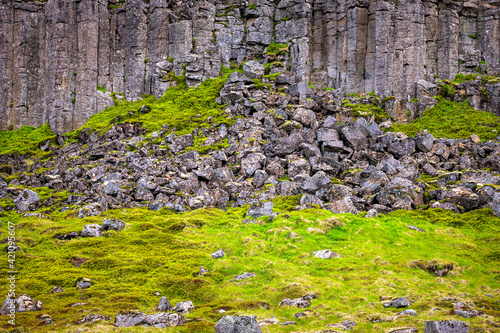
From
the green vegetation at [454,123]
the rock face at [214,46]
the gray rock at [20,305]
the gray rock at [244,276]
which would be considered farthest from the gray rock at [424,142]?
the gray rock at [20,305]

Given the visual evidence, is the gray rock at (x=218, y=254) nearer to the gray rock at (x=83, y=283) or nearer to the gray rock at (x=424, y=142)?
the gray rock at (x=83, y=283)

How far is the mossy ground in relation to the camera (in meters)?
14.2

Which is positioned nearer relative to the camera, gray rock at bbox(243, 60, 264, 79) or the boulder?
the boulder

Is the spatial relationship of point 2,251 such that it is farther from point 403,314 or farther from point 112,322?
point 403,314

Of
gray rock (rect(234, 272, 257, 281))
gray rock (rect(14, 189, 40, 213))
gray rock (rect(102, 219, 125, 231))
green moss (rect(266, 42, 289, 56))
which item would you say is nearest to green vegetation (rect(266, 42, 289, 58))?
green moss (rect(266, 42, 289, 56))

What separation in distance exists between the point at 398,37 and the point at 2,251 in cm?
4085

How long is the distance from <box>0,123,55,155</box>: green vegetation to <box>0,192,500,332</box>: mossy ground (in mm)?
19021

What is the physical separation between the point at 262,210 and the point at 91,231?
32.0 ft

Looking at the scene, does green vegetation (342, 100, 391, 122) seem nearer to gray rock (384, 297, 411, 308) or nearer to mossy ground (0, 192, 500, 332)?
mossy ground (0, 192, 500, 332)

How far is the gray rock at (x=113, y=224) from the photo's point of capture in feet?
79.4

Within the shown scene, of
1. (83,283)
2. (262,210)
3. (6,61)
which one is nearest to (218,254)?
(262,210)

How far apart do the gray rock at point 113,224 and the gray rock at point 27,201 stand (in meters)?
9.01

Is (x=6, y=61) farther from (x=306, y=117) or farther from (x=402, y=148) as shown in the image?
(x=402, y=148)

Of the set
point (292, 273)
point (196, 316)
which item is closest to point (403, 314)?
point (292, 273)
